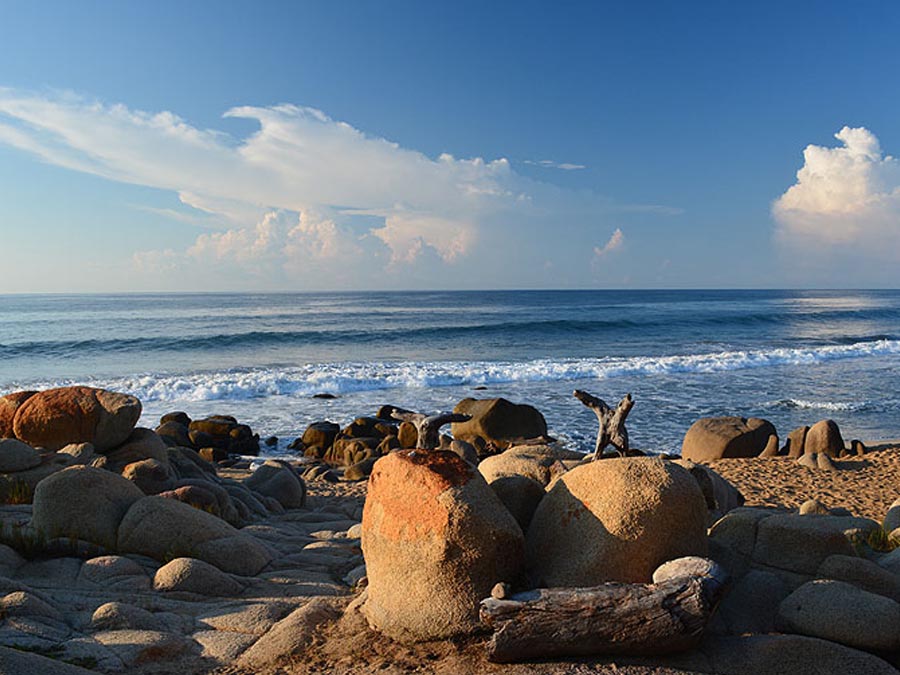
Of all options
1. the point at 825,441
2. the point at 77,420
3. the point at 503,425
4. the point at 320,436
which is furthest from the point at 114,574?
the point at 825,441

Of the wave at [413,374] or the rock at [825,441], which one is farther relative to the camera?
the wave at [413,374]

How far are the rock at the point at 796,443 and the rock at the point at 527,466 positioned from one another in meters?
10.2

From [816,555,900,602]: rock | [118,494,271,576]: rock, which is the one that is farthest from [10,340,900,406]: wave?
[816,555,900,602]: rock

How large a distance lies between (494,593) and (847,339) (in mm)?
46681

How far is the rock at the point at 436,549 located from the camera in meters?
4.21

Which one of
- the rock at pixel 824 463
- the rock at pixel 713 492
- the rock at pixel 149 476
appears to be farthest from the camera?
the rock at pixel 824 463

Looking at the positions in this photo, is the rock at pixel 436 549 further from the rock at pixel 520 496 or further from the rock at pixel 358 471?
the rock at pixel 358 471

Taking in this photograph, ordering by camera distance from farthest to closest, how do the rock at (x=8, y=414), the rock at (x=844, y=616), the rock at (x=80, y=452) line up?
1. the rock at (x=8, y=414)
2. the rock at (x=80, y=452)
3. the rock at (x=844, y=616)

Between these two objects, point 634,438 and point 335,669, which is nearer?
point 335,669

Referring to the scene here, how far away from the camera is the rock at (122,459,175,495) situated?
Answer: 838cm

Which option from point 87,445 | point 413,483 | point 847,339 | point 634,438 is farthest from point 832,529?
point 847,339

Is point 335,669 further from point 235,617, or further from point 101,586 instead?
point 101,586

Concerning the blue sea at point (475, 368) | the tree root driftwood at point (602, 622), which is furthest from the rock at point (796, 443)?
the tree root driftwood at point (602, 622)

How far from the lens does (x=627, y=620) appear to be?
3709 millimetres
